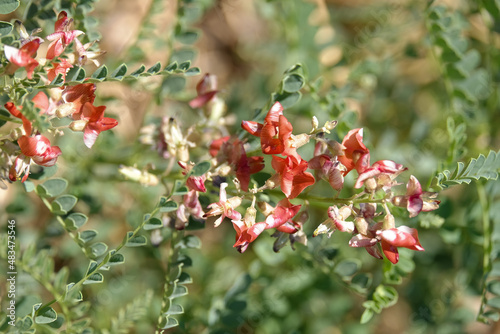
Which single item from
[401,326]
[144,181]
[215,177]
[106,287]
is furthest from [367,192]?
[401,326]

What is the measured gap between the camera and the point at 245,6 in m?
3.68

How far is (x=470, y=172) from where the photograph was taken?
1.44 m

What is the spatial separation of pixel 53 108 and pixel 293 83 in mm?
698

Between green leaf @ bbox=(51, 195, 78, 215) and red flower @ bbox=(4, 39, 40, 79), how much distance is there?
1.49 feet

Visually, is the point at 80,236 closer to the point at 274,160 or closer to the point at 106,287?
the point at 274,160

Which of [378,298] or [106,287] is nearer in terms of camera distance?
[378,298]

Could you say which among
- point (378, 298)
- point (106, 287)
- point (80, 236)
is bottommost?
point (106, 287)

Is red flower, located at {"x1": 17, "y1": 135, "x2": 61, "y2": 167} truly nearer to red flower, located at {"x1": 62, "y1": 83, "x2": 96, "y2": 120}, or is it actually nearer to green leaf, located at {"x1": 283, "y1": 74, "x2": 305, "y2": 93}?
red flower, located at {"x1": 62, "y1": 83, "x2": 96, "y2": 120}

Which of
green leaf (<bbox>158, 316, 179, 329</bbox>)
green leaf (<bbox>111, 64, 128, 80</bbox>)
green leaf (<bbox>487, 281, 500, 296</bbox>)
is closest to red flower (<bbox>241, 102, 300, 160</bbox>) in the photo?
green leaf (<bbox>111, 64, 128, 80</bbox>)

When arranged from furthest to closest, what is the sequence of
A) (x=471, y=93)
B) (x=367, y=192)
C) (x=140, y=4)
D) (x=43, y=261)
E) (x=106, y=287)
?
(x=140, y=4) → (x=106, y=287) → (x=471, y=93) → (x=43, y=261) → (x=367, y=192)

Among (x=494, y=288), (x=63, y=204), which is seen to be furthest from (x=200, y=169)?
(x=494, y=288)

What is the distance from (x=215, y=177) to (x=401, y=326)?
2220mm

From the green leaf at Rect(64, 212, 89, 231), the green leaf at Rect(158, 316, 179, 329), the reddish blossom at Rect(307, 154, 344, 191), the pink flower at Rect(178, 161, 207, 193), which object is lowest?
the green leaf at Rect(158, 316, 179, 329)

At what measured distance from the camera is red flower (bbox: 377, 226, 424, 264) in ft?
4.25
